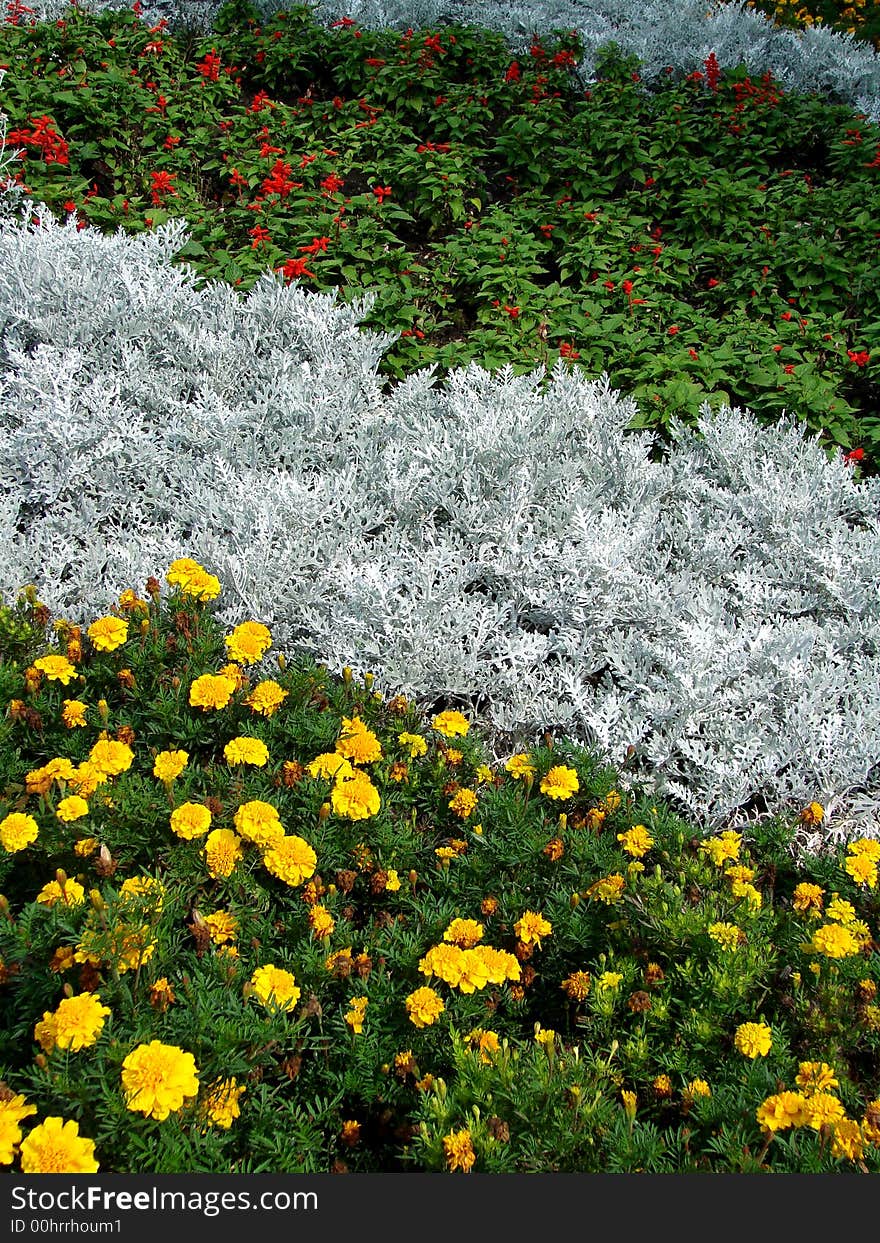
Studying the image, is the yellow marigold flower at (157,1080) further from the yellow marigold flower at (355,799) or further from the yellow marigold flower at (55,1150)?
the yellow marigold flower at (355,799)

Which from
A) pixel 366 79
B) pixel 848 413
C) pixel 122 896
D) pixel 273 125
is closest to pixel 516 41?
pixel 366 79

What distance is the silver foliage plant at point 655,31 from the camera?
23.4 ft

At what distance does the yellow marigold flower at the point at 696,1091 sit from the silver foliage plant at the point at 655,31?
6776mm

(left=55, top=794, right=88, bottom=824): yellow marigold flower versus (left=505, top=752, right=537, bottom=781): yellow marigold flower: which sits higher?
(left=505, top=752, right=537, bottom=781): yellow marigold flower

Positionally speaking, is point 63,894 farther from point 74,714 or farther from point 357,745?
point 357,745

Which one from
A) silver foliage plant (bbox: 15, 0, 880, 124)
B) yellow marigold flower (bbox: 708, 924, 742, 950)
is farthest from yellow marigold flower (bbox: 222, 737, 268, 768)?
silver foliage plant (bbox: 15, 0, 880, 124)

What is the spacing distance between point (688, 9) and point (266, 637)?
768cm

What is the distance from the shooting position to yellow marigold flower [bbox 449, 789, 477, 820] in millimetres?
2496

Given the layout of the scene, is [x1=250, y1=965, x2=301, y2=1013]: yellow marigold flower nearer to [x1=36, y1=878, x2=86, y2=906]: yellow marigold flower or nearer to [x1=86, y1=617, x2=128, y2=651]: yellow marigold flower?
[x1=36, y1=878, x2=86, y2=906]: yellow marigold flower

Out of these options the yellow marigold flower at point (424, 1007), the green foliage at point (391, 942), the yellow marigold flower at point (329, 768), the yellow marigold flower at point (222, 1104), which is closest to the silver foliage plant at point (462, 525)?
the green foliage at point (391, 942)

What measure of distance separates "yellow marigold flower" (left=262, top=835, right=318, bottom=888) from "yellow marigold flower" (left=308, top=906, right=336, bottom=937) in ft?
0.24

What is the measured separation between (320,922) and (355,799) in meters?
0.31

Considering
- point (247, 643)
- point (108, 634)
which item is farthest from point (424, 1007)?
point (108, 634)

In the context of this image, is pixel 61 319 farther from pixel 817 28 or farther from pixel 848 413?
pixel 817 28
